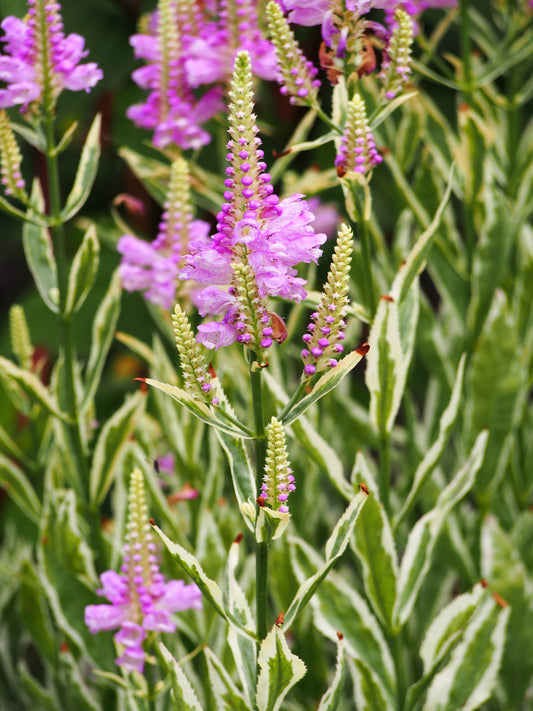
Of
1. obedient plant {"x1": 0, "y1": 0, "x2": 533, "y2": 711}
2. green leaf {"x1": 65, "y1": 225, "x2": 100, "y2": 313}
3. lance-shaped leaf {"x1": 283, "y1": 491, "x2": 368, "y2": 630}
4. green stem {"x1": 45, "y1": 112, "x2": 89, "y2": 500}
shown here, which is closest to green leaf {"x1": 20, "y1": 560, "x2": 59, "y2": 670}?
obedient plant {"x1": 0, "y1": 0, "x2": 533, "y2": 711}

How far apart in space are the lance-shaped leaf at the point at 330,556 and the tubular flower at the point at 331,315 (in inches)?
4.7

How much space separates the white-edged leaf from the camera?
0.89 metres

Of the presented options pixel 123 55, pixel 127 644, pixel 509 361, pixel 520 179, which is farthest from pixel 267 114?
pixel 127 644

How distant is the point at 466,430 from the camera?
1.16 m

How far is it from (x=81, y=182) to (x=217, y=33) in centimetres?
27

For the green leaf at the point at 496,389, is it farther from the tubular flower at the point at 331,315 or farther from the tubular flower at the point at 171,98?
the tubular flower at the point at 331,315

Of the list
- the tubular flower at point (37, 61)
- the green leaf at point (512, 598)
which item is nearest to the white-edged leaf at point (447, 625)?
the green leaf at point (512, 598)

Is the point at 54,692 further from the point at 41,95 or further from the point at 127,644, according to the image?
the point at 41,95

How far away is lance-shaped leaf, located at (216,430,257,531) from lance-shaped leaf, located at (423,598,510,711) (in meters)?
0.47

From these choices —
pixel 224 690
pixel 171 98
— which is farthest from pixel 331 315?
pixel 171 98

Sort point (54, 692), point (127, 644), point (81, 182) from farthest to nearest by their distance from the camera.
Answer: point (54, 692), point (81, 182), point (127, 644)

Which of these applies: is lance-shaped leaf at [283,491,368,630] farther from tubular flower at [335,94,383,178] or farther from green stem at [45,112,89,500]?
green stem at [45,112,89,500]

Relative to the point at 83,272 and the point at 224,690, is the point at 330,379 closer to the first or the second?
the point at 224,690

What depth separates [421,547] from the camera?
91 cm
